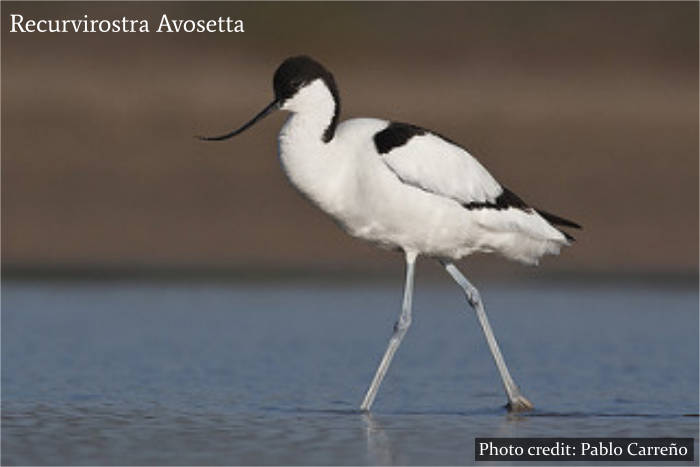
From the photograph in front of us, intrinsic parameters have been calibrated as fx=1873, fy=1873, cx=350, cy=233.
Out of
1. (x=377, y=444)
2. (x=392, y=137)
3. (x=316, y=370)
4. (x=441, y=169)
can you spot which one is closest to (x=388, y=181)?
(x=392, y=137)

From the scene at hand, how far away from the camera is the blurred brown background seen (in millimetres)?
15453

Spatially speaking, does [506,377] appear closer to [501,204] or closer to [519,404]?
[519,404]

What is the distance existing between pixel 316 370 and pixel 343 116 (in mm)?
8603

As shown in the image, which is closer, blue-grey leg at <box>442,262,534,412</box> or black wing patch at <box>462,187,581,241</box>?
blue-grey leg at <box>442,262,534,412</box>

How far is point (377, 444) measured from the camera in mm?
7469

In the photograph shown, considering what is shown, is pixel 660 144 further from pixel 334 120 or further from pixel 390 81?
pixel 334 120

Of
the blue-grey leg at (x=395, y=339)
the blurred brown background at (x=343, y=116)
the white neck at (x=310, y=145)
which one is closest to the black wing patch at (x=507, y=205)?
the blue-grey leg at (x=395, y=339)

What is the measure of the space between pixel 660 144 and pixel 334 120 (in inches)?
406

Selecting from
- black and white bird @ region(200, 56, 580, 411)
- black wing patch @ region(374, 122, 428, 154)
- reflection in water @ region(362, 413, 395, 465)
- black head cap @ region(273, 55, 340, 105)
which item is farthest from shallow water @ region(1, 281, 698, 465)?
black head cap @ region(273, 55, 340, 105)

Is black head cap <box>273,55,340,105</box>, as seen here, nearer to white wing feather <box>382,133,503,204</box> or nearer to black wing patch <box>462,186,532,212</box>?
white wing feather <box>382,133,503,204</box>

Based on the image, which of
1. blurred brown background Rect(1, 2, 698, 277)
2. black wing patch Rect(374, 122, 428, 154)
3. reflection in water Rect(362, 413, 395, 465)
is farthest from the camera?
blurred brown background Rect(1, 2, 698, 277)

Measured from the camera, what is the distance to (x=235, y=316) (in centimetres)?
1229

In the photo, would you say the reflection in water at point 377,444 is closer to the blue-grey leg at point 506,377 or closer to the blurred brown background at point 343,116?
the blue-grey leg at point 506,377

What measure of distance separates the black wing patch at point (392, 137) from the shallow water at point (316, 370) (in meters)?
1.20
